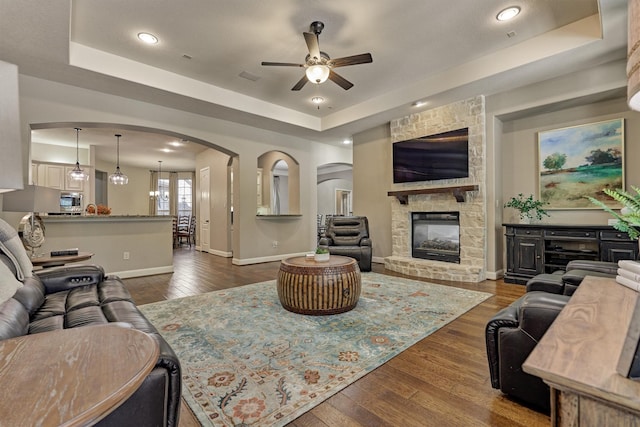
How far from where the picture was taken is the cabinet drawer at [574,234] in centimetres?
365

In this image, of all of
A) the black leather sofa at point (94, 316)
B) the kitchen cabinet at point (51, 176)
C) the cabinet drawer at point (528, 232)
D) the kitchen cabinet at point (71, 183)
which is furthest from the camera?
the kitchen cabinet at point (71, 183)

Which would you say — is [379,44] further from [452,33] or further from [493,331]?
[493,331]

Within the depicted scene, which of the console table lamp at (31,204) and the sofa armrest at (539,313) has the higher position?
the console table lamp at (31,204)

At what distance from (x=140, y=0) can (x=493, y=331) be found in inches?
157

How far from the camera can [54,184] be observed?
23.9 ft

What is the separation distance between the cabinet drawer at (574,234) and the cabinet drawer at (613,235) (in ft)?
0.21

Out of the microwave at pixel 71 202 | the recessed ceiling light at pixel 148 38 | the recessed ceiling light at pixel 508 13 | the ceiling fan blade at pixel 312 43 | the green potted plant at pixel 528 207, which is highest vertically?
the recessed ceiling light at pixel 508 13

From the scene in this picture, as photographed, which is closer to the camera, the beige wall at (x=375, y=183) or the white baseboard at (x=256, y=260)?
the white baseboard at (x=256, y=260)

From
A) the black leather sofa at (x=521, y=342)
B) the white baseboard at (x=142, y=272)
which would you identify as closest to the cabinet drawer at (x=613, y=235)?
the black leather sofa at (x=521, y=342)

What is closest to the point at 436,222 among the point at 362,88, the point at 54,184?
the point at 362,88

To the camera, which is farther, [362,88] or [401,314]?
[362,88]

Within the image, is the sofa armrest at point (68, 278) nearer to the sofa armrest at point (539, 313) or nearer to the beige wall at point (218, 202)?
the sofa armrest at point (539, 313)

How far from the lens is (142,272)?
521cm

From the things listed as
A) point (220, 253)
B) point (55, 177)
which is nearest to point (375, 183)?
point (220, 253)
